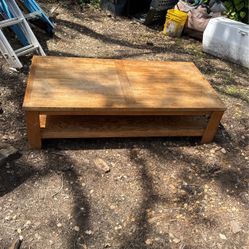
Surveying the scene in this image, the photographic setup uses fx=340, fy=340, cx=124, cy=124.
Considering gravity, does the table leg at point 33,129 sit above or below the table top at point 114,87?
below

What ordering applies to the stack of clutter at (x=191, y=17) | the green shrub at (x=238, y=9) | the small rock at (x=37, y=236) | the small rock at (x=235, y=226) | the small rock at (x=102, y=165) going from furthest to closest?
the green shrub at (x=238, y=9)
the stack of clutter at (x=191, y=17)
the small rock at (x=102, y=165)
the small rock at (x=235, y=226)
the small rock at (x=37, y=236)

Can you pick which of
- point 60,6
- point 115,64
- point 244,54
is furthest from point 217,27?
point 60,6

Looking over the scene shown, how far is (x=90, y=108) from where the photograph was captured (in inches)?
107

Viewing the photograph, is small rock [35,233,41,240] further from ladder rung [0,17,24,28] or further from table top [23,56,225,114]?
ladder rung [0,17,24,28]

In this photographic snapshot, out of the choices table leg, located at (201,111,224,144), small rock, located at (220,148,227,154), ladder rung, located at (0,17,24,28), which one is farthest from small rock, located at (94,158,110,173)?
ladder rung, located at (0,17,24,28)

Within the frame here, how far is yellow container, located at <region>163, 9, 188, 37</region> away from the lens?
574 cm

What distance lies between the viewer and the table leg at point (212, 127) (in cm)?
315

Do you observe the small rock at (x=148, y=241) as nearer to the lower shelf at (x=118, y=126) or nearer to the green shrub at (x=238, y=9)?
the lower shelf at (x=118, y=126)

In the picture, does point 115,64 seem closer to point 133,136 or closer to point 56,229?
point 133,136

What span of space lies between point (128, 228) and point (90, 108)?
968mm

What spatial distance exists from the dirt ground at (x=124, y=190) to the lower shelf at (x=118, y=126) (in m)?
0.20

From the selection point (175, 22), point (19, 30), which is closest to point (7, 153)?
point (19, 30)

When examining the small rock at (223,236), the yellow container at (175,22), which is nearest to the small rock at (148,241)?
the small rock at (223,236)

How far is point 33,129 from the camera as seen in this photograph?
2846 millimetres
